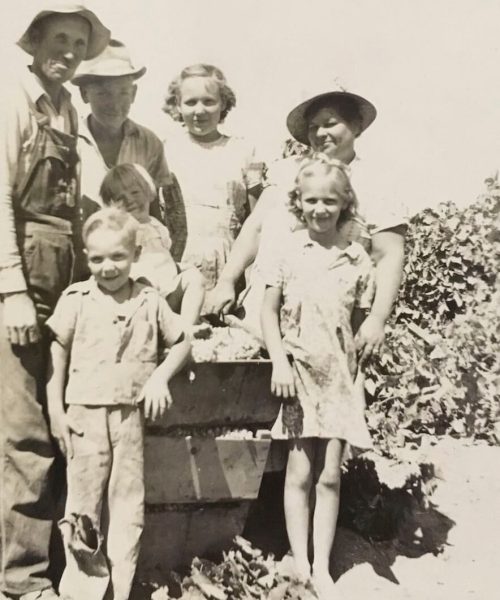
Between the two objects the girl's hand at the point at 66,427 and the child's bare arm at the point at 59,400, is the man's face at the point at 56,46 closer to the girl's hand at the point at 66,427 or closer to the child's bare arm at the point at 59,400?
the child's bare arm at the point at 59,400

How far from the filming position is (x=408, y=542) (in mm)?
3900

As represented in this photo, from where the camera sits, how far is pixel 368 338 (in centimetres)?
326

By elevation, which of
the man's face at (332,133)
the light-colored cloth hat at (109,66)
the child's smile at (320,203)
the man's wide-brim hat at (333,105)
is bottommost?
the child's smile at (320,203)

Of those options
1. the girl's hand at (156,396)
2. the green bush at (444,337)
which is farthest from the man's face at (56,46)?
the green bush at (444,337)

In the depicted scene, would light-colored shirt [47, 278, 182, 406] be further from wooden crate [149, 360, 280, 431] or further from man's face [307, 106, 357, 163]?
man's face [307, 106, 357, 163]

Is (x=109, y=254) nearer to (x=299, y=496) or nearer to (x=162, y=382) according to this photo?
(x=162, y=382)

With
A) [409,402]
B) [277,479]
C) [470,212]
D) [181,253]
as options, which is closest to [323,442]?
[277,479]

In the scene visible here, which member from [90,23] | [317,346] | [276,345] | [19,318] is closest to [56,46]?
[90,23]

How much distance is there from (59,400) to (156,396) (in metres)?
0.39

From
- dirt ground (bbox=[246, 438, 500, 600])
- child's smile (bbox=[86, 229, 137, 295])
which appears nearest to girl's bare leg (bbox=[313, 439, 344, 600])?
dirt ground (bbox=[246, 438, 500, 600])

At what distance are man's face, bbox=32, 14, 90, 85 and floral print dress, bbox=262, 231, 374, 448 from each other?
3.93 ft

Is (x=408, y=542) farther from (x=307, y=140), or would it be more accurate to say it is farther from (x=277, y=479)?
(x=307, y=140)

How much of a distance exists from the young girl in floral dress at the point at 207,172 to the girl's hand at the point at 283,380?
90cm

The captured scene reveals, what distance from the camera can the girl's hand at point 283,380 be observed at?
3.11 m
